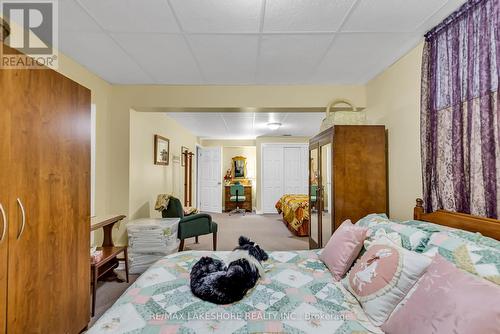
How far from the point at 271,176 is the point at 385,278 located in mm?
6346

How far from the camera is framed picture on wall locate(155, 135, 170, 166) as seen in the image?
4176mm

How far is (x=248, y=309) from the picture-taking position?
1.28 metres

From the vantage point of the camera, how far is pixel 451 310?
90 centimetres

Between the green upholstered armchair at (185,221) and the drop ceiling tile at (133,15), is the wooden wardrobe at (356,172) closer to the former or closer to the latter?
the drop ceiling tile at (133,15)

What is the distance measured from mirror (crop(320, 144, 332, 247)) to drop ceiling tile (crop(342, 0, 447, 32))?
3.71 ft

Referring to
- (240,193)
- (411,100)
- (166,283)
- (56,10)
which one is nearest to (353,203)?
(411,100)

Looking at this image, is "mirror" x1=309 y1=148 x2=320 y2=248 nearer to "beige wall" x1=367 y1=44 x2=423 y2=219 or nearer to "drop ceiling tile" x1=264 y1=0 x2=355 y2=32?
"beige wall" x1=367 y1=44 x2=423 y2=219

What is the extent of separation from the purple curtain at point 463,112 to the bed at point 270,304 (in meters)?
0.20

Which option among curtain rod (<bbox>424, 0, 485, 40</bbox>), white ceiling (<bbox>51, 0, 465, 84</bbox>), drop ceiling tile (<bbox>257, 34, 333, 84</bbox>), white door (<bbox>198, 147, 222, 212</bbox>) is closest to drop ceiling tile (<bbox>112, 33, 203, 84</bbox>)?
white ceiling (<bbox>51, 0, 465, 84</bbox>)

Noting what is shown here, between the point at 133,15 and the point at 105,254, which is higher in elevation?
the point at 133,15

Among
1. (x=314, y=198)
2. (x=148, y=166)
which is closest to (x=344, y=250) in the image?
(x=314, y=198)

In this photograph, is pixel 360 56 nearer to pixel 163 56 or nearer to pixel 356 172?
pixel 356 172

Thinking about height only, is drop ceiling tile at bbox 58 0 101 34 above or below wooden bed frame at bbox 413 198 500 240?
above

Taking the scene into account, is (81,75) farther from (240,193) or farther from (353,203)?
(240,193)
